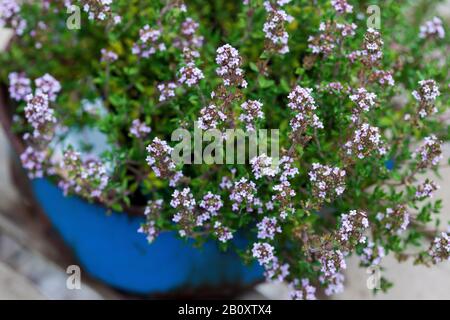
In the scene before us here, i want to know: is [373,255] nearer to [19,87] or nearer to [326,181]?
[326,181]

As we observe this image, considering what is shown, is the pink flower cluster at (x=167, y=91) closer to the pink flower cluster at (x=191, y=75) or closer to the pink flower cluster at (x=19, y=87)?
the pink flower cluster at (x=191, y=75)

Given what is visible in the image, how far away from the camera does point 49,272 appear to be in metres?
2.88

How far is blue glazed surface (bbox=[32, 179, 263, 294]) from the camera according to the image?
2.43m

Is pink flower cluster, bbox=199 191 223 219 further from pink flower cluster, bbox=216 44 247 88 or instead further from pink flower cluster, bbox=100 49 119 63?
pink flower cluster, bbox=100 49 119 63

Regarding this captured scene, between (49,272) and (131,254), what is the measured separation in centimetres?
55

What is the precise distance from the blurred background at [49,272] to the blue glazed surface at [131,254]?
159 mm

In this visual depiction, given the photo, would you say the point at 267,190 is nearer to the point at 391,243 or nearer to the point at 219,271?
the point at 391,243

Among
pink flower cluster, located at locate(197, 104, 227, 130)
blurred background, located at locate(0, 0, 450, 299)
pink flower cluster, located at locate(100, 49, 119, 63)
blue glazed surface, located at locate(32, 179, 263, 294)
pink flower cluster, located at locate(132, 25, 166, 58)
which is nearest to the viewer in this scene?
pink flower cluster, located at locate(197, 104, 227, 130)

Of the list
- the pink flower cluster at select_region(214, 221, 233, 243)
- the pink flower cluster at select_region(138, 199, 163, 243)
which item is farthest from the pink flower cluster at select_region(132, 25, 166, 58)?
the pink flower cluster at select_region(214, 221, 233, 243)

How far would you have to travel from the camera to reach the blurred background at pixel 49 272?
281cm

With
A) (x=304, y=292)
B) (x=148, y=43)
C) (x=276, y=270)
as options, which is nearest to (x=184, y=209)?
(x=276, y=270)

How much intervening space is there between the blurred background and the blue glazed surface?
16 cm

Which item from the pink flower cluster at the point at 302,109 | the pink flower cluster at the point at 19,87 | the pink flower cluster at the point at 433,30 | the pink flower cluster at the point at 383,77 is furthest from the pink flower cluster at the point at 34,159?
the pink flower cluster at the point at 433,30
